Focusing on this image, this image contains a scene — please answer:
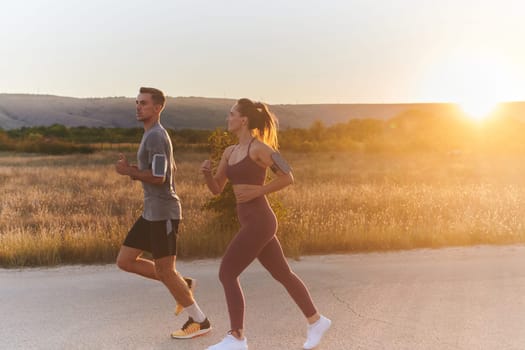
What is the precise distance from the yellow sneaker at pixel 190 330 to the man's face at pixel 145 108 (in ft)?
5.55

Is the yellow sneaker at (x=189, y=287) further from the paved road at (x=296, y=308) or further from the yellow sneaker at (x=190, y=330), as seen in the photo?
the yellow sneaker at (x=190, y=330)

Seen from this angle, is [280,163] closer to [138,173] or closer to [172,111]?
[138,173]

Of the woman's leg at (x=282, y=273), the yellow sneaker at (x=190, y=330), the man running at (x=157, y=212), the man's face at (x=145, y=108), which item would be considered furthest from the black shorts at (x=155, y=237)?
the man's face at (x=145, y=108)

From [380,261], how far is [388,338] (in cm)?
304

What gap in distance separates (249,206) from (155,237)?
0.83 metres

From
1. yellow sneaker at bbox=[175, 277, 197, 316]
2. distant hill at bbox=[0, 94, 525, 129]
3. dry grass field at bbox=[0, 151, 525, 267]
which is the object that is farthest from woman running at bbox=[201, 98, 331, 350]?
distant hill at bbox=[0, 94, 525, 129]

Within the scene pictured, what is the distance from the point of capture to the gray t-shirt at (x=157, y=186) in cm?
448

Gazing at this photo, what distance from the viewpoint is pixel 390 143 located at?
52656mm

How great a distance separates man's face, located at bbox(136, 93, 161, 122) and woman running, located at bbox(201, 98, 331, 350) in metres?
0.63

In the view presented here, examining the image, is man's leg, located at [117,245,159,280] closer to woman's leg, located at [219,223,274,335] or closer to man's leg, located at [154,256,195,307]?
man's leg, located at [154,256,195,307]

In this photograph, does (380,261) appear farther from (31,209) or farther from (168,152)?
(31,209)

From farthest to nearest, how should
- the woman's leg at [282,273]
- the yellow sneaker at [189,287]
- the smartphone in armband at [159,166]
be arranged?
the yellow sneaker at [189,287] → the woman's leg at [282,273] → the smartphone in armband at [159,166]

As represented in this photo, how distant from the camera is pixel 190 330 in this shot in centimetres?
473

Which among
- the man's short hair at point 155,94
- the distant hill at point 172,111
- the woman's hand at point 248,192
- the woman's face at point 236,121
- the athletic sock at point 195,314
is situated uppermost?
the distant hill at point 172,111
